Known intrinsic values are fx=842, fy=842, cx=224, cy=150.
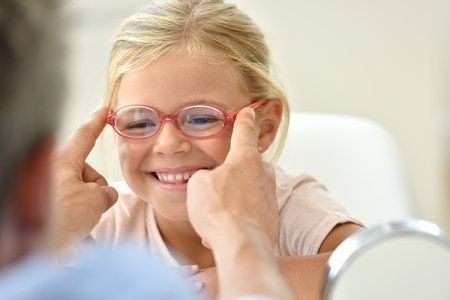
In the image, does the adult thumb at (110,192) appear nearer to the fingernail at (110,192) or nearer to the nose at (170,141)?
the fingernail at (110,192)

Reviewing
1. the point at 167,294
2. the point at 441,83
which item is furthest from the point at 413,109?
the point at 167,294

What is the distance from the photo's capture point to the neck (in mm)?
1586

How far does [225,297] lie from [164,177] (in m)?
0.62

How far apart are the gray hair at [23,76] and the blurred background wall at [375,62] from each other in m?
2.12

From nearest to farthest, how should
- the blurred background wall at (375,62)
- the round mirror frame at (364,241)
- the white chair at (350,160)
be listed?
1. the round mirror frame at (364,241)
2. the white chair at (350,160)
3. the blurred background wall at (375,62)

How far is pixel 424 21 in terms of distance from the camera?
2.70 m

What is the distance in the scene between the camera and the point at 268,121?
158 cm

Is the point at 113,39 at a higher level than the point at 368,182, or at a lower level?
higher

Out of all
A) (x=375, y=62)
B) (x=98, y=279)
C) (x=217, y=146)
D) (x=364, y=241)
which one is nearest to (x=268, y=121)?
(x=217, y=146)

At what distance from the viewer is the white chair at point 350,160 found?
1.89 m

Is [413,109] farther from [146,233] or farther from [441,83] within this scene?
[146,233]

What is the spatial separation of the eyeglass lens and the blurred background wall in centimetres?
124

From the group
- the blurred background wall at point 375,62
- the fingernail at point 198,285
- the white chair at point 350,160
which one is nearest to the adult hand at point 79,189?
the fingernail at point 198,285

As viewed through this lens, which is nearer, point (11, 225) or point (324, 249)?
point (11, 225)
